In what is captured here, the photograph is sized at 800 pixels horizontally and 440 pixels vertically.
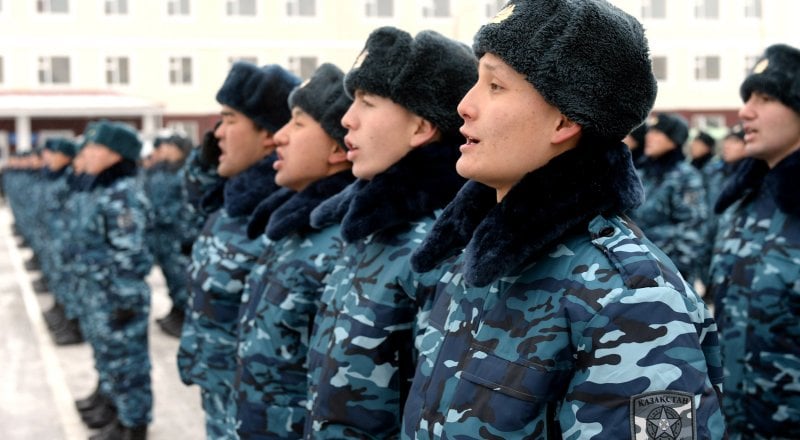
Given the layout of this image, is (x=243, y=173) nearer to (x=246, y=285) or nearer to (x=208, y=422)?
(x=246, y=285)

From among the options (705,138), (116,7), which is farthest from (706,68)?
(116,7)

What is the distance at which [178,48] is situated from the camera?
28.8 metres

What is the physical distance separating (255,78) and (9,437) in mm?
3357

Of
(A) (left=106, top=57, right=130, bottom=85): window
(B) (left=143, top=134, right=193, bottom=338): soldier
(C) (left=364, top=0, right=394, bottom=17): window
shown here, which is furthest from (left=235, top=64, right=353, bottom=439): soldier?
(A) (left=106, top=57, right=130, bottom=85): window

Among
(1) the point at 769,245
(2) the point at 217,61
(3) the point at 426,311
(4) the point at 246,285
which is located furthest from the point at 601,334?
(2) the point at 217,61

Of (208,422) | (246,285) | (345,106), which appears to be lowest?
(208,422)

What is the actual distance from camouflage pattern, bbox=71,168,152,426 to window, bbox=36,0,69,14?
24953mm

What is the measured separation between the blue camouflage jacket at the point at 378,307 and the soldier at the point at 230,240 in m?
1.17

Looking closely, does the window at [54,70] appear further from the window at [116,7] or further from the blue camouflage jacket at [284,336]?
the blue camouflage jacket at [284,336]

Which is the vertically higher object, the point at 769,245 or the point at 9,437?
the point at 769,245

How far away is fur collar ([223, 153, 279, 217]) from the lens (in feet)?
12.1

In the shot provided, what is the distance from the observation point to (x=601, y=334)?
148 centimetres

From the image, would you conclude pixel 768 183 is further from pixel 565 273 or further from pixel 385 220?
pixel 565 273

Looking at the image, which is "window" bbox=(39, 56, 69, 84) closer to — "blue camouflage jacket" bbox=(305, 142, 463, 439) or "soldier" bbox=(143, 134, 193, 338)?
"soldier" bbox=(143, 134, 193, 338)
